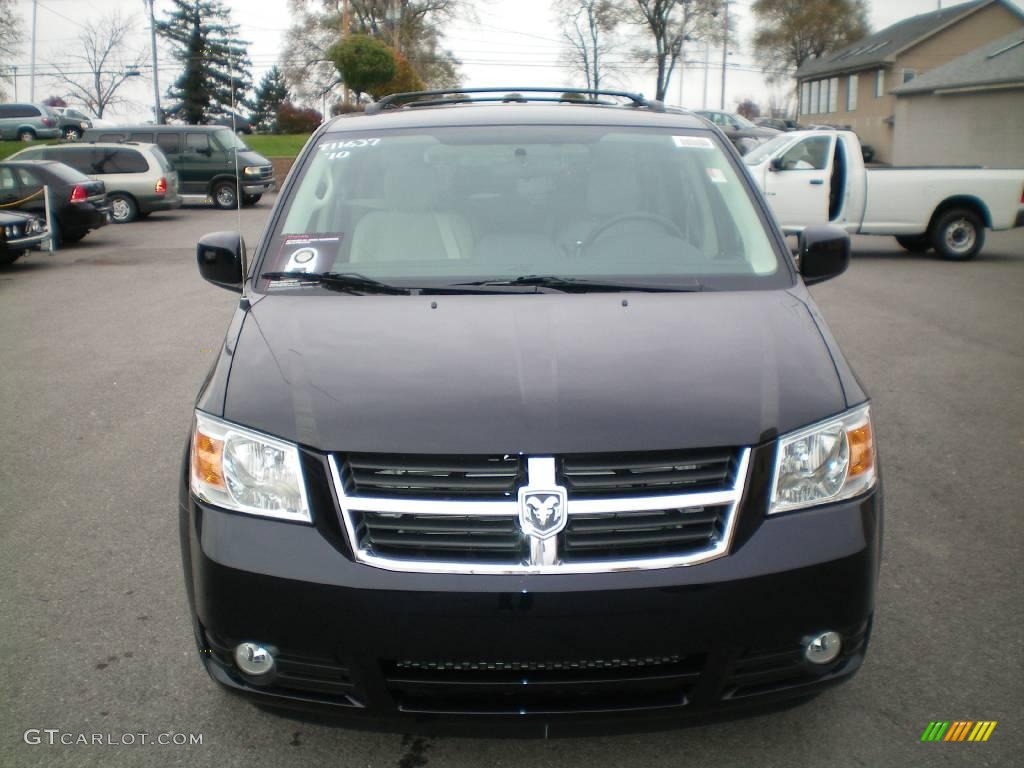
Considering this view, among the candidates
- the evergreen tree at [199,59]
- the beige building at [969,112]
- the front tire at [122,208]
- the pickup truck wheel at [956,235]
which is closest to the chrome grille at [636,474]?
the pickup truck wheel at [956,235]

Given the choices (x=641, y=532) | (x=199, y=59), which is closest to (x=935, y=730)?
(x=641, y=532)

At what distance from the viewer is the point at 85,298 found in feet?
40.1

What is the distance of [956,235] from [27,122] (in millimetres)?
45677

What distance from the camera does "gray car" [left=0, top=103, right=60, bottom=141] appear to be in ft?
153

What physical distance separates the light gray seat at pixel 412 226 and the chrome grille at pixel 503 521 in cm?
137

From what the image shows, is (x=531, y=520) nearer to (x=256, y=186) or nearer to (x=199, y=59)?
(x=256, y=186)

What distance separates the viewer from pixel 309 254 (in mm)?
3631

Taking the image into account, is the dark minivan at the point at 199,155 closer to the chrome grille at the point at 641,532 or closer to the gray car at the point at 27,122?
the gray car at the point at 27,122

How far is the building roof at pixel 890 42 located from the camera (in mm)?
51531

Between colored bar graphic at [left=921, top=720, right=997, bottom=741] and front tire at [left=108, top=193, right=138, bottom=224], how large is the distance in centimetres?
2289

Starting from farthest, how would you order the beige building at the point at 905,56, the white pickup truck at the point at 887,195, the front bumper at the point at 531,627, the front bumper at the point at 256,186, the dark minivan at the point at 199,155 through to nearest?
the beige building at the point at 905,56
the dark minivan at the point at 199,155
the front bumper at the point at 256,186
the white pickup truck at the point at 887,195
the front bumper at the point at 531,627

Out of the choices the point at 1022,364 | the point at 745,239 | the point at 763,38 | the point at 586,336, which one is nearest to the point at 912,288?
the point at 1022,364

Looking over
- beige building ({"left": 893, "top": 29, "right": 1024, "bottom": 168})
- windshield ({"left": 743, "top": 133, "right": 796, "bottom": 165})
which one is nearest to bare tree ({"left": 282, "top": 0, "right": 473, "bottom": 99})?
beige building ({"left": 893, "top": 29, "right": 1024, "bottom": 168})

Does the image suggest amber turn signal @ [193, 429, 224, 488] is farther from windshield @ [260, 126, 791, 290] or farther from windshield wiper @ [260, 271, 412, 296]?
windshield @ [260, 126, 791, 290]
